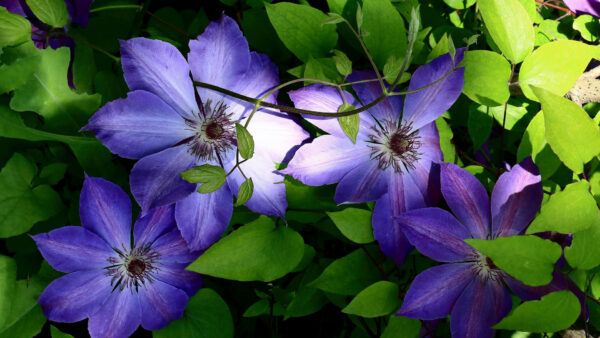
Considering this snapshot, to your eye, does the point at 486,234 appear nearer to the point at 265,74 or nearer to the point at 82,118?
the point at 265,74

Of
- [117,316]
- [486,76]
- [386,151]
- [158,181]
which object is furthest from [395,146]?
[117,316]

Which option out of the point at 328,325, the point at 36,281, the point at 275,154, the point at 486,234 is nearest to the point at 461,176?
the point at 486,234

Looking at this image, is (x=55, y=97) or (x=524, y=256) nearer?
(x=524, y=256)

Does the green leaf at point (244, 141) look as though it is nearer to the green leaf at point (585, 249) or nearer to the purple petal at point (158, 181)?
the purple petal at point (158, 181)

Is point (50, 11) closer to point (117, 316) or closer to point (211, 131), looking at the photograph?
point (211, 131)

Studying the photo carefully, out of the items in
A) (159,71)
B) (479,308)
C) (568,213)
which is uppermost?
(159,71)

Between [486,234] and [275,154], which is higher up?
[275,154]

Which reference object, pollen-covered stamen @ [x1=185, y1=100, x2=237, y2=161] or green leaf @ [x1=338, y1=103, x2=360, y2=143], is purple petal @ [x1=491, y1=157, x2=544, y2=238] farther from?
pollen-covered stamen @ [x1=185, y1=100, x2=237, y2=161]
